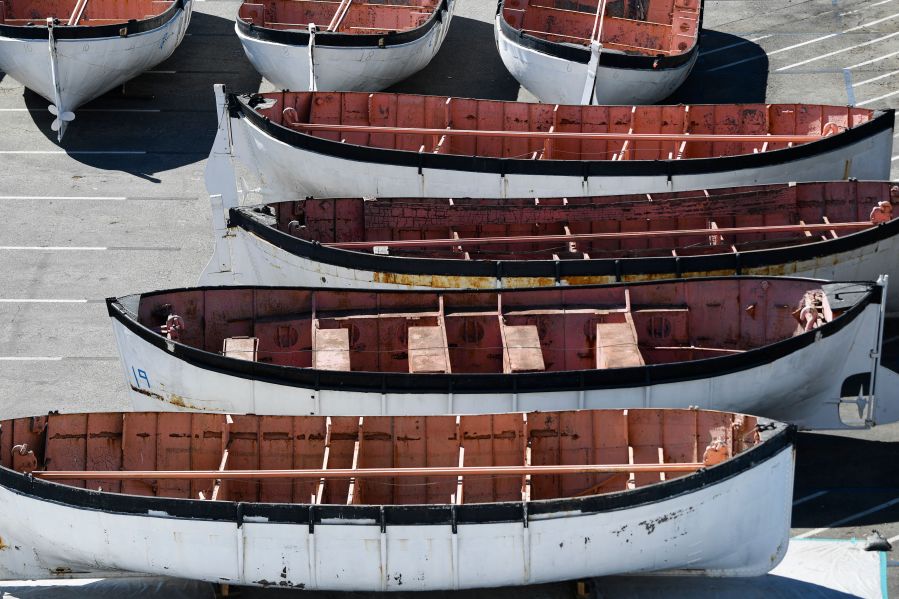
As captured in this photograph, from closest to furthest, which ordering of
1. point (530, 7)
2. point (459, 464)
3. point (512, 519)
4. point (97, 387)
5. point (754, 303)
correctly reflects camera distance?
point (512, 519), point (459, 464), point (754, 303), point (97, 387), point (530, 7)

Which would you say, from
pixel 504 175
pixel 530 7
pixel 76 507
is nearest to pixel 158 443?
pixel 76 507

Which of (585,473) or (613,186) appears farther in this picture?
(613,186)

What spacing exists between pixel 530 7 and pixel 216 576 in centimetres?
2381

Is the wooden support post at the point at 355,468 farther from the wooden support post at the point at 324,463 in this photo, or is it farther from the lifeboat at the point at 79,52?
the lifeboat at the point at 79,52

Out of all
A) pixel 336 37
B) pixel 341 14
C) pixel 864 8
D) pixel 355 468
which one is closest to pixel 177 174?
pixel 336 37

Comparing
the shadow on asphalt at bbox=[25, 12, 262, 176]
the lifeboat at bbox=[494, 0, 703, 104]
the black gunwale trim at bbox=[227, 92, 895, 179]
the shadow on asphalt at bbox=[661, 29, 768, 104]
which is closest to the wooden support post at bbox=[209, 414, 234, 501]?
the black gunwale trim at bbox=[227, 92, 895, 179]

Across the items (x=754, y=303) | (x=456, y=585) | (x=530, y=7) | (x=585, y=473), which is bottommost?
(x=456, y=585)

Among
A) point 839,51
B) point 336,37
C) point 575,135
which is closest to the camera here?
point 575,135

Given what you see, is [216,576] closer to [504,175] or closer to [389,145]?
[504,175]

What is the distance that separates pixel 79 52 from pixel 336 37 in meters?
7.23

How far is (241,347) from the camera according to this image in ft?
92.2

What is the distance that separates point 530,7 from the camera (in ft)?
139

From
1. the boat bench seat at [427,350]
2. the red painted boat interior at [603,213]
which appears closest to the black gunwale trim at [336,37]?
the red painted boat interior at [603,213]

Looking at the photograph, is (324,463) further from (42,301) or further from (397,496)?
(42,301)
